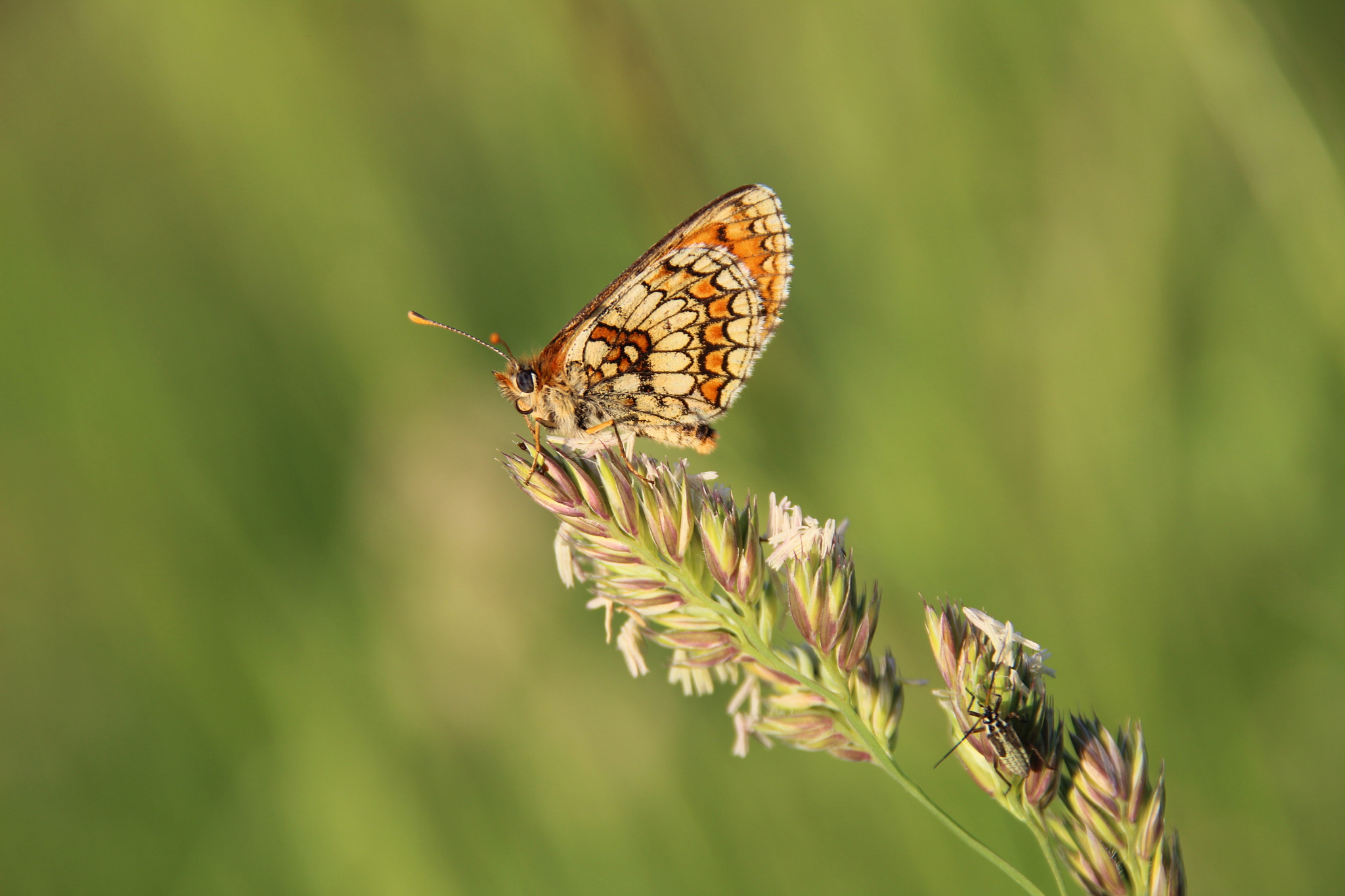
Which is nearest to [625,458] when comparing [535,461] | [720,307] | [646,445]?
[535,461]

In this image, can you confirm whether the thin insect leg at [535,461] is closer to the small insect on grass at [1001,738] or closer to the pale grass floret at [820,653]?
the pale grass floret at [820,653]

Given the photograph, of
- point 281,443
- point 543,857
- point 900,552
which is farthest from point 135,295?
point 900,552

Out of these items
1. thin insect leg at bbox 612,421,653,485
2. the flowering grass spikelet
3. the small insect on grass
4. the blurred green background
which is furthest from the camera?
the blurred green background

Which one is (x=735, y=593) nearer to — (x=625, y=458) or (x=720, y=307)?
(x=625, y=458)

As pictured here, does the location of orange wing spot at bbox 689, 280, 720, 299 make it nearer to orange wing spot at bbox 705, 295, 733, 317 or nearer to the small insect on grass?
orange wing spot at bbox 705, 295, 733, 317

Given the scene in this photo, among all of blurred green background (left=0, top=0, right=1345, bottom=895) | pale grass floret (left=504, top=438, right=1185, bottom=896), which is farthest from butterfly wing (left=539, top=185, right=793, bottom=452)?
blurred green background (left=0, top=0, right=1345, bottom=895)

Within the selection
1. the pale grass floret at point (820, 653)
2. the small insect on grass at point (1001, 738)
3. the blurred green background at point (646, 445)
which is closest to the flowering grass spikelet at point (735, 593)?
the pale grass floret at point (820, 653)
